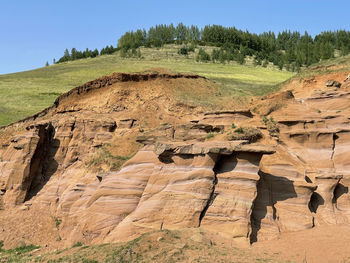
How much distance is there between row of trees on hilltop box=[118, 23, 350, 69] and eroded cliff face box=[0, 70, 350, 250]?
70480 millimetres

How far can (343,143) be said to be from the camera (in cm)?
1845

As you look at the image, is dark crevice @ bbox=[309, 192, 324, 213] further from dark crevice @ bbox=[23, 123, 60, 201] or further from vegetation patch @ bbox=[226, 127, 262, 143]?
dark crevice @ bbox=[23, 123, 60, 201]

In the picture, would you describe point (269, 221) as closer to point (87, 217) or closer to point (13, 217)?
point (87, 217)

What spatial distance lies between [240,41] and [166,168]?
120294 mm

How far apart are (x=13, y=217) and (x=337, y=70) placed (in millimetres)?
31066

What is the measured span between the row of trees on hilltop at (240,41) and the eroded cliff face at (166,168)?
70.5m

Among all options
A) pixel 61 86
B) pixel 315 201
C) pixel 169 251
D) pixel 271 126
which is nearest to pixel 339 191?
pixel 315 201

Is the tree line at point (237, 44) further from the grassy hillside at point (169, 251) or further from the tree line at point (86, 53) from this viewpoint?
the grassy hillside at point (169, 251)

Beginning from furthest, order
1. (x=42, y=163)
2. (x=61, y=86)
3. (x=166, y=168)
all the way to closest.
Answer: (x=61, y=86), (x=42, y=163), (x=166, y=168)

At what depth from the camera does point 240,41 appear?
125188mm

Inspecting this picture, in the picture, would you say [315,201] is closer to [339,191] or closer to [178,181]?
[339,191]

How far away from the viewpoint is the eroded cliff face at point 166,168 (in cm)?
1387

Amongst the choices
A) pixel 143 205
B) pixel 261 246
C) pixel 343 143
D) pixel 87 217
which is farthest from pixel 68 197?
pixel 343 143

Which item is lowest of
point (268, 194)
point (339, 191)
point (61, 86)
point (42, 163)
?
point (339, 191)
